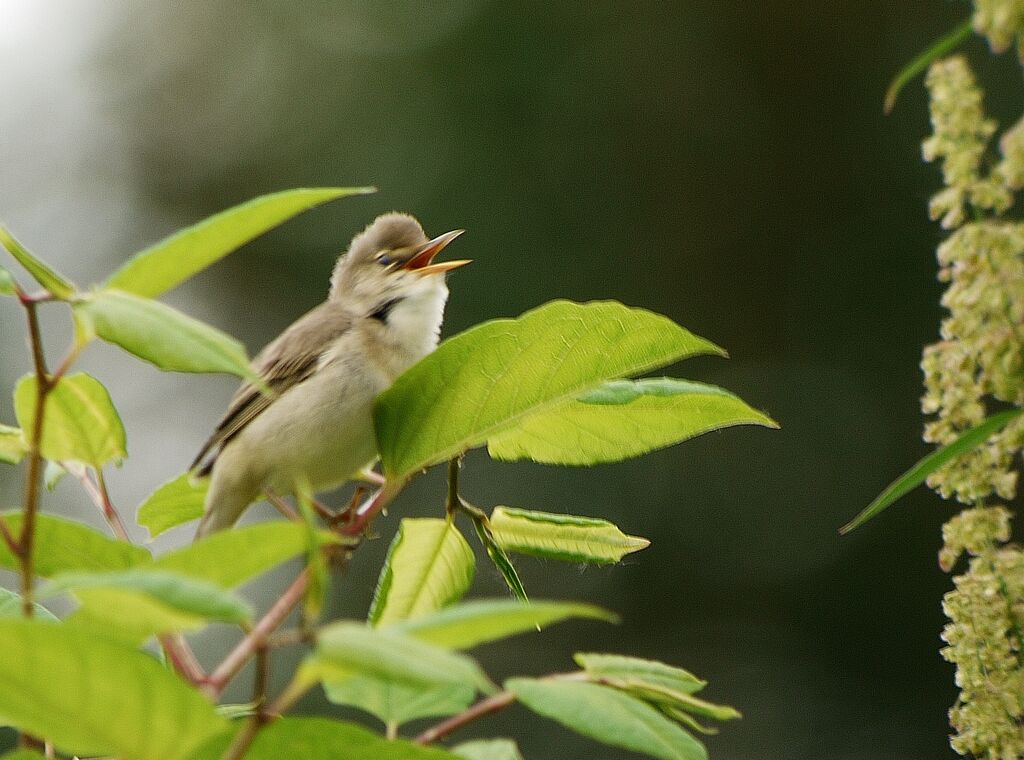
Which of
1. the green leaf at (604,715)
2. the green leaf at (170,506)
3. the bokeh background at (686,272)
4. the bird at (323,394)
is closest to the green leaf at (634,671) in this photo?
the green leaf at (604,715)

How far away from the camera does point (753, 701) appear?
600 centimetres

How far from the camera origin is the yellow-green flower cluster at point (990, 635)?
92cm

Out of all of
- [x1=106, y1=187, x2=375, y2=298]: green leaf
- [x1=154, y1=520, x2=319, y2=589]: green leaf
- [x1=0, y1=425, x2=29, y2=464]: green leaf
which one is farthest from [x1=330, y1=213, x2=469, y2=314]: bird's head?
[x1=154, y1=520, x2=319, y2=589]: green leaf

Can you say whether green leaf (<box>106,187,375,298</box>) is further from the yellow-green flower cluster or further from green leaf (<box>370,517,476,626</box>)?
the yellow-green flower cluster

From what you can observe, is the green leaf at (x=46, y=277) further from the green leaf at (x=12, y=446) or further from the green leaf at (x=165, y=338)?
the green leaf at (x=12, y=446)

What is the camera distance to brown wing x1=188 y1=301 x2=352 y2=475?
2.14m

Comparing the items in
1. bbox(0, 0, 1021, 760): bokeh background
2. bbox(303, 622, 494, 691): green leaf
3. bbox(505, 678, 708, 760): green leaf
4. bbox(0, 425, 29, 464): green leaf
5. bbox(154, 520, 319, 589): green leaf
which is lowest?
bbox(303, 622, 494, 691): green leaf

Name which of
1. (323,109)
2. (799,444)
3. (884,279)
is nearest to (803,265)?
(884,279)

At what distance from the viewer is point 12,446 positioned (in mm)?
1213

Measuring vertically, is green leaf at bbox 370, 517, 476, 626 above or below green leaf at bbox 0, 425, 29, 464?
below

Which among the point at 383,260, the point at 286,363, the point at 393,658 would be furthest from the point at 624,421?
the point at 383,260

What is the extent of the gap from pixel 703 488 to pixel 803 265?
4.10 feet

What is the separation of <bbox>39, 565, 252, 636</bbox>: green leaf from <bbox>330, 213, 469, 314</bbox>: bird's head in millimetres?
1595

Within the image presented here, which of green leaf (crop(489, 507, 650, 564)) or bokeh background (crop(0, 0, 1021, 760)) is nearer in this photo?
green leaf (crop(489, 507, 650, 564))
